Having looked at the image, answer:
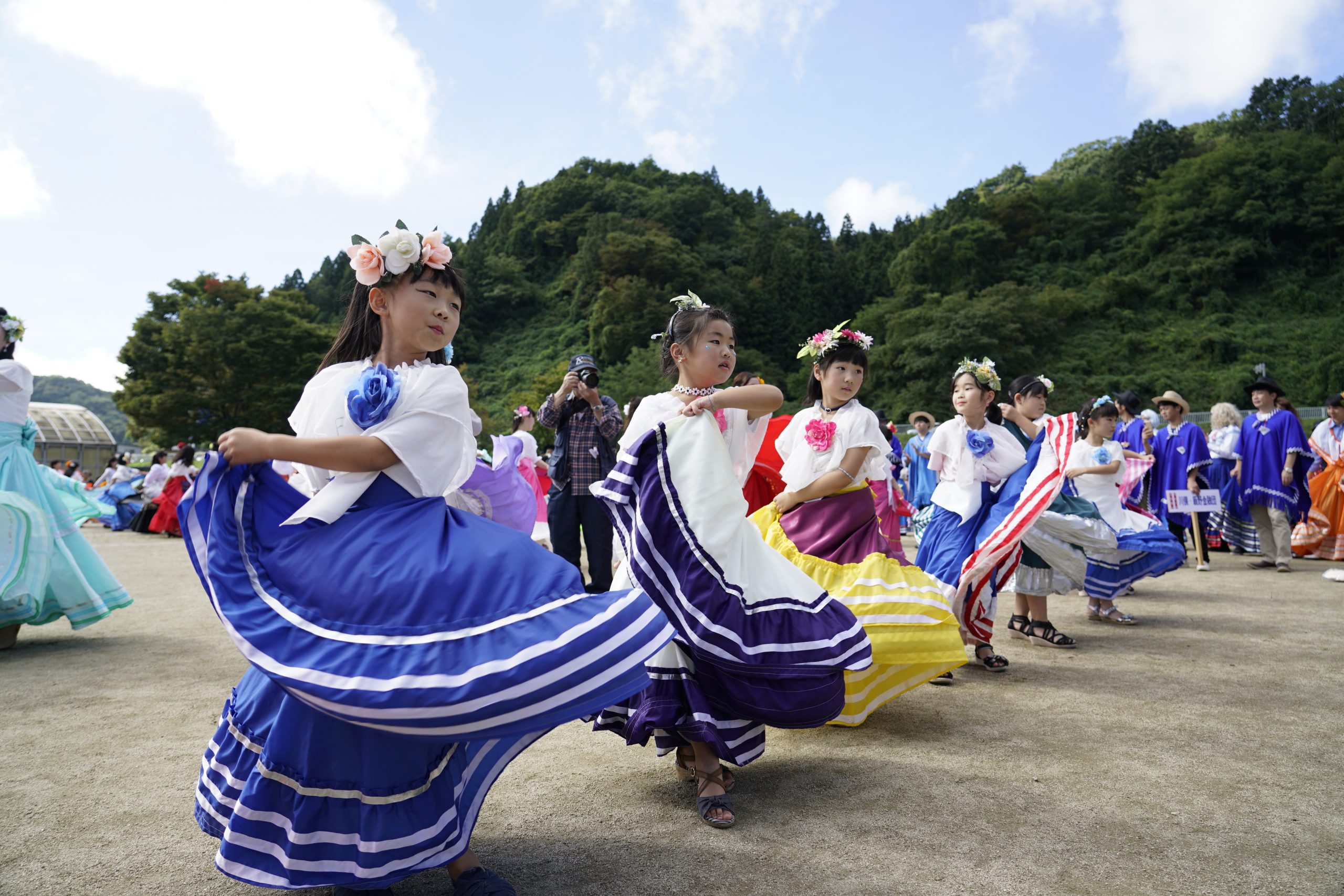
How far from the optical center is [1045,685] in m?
4.70

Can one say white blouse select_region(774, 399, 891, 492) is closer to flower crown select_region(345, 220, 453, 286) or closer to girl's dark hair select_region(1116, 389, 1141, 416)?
flower crown select_region(345, 220, 453, 286)

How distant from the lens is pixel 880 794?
10.1 ft

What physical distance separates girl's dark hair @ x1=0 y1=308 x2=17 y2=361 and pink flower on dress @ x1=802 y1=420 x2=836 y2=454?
16.5ft

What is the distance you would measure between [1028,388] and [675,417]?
383 cm

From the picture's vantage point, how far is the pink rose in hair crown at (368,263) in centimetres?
242

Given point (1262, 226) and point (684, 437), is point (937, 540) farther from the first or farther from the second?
point (1262, 226)

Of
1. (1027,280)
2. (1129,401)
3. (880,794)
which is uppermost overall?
(1027,280)

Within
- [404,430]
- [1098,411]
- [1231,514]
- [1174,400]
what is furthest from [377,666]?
[1231,514]

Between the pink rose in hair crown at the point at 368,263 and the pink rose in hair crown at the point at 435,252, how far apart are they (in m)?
0.12

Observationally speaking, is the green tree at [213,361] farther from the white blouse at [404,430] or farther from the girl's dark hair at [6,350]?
the white blouse at [404,430]

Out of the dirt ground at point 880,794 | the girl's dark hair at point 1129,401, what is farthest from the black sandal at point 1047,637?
the girl's dark hair at point 1129,401

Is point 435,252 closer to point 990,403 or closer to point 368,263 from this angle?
point 368,263

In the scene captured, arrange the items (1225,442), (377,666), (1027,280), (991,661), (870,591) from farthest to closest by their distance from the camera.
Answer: (1027,280) → (1225,442) → (991,661) → (870,591) → (377,666)

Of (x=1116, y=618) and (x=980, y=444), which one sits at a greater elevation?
(x=980, y=444)
